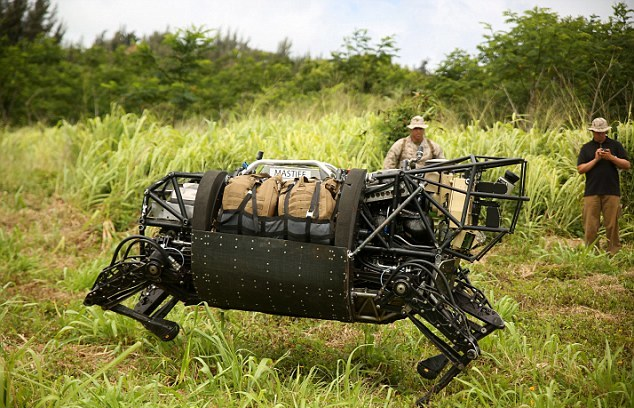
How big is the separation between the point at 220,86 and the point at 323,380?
15.1m

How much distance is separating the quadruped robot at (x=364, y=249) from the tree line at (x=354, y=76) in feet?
18.5

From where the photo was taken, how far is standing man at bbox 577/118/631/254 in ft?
27.3

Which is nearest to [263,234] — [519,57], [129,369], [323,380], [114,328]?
[323,380]

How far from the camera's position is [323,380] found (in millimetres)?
5035

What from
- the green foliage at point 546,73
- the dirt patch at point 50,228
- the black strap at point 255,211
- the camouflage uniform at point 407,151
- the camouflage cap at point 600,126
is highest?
the green foliage at point 546,73

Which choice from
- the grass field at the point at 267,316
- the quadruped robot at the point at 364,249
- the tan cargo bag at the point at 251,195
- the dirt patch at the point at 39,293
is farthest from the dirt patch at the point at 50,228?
the tan cargo bag at the point at 251,195

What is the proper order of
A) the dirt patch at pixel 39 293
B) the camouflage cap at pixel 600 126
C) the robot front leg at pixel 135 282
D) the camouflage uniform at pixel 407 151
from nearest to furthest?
the robot front leg at pixel 135 282 → the dirt patch at pixel 39 293 → the camouflage cap at pixel 600 126 → the camouflage uniform at pixel 407 151

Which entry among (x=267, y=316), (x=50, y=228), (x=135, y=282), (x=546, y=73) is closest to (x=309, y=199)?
(x=135, y=282)

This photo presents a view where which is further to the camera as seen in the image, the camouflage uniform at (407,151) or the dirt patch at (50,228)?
the dirt patch at (50,228)

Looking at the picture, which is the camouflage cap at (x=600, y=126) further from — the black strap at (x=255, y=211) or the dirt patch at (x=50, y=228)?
the dirt patch at (x=50, y=228)

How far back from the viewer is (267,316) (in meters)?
6.68

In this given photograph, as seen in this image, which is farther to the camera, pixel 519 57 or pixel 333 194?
pixel 519 57

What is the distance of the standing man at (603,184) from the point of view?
27.3ft

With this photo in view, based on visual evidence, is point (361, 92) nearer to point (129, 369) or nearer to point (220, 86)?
point (220, 86)
